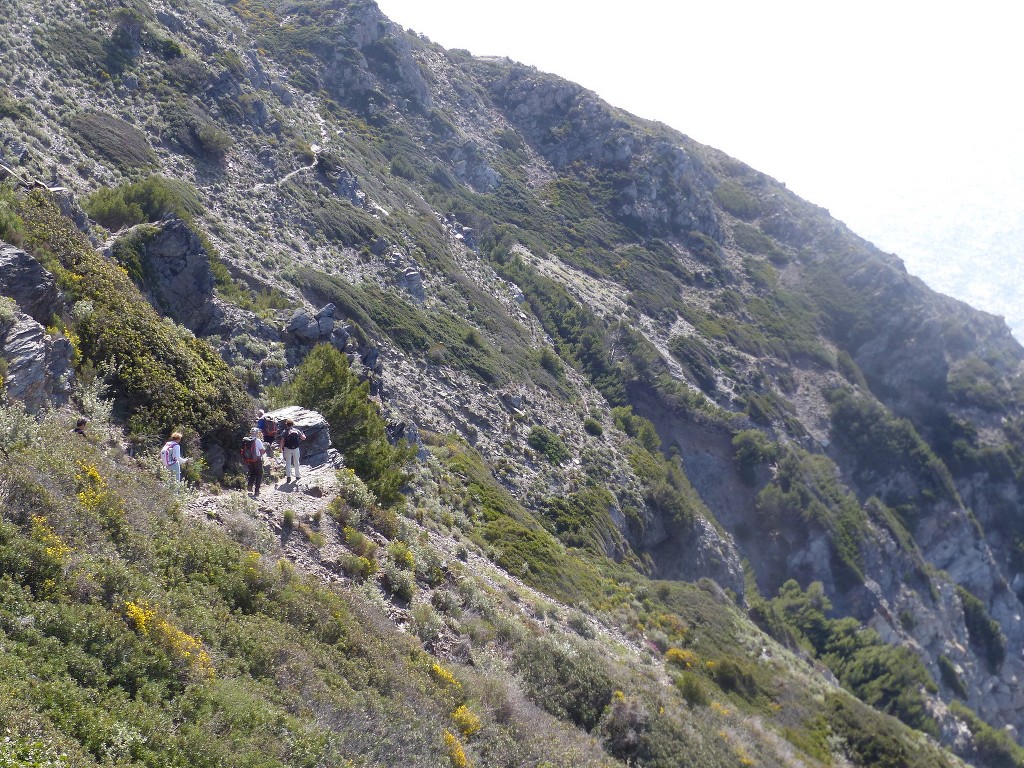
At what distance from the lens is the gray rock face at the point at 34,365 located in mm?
8727

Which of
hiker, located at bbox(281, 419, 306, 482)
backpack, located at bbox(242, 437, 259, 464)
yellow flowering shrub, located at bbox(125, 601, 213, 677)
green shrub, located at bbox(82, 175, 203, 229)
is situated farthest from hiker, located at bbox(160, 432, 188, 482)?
green shrub, located at bbox(82, 175, 203, 229)

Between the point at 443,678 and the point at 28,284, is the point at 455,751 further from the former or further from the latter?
the point at 28,284

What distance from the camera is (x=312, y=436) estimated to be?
46.3 feet

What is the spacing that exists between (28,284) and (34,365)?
208 cm

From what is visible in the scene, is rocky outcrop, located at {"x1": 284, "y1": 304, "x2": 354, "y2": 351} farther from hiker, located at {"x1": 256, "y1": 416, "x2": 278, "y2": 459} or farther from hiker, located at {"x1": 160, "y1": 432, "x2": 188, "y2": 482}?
hiker, located at {"x1": 160, "y1": 432, "x2": 188, "y2": 482}

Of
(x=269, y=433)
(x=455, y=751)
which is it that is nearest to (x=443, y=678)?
(x=455, y=751)

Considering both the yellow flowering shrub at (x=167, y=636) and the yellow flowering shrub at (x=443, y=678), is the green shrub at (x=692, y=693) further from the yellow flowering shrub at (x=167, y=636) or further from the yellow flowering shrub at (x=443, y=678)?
the yellow flowering shrub at (x=167, y=636)

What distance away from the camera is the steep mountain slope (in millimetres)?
19812

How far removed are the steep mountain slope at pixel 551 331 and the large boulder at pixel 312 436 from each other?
140 centimetres

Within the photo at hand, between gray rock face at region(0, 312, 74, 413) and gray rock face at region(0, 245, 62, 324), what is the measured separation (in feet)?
2.31

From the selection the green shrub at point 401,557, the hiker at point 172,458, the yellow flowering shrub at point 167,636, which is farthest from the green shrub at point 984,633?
the yellow flowering shrub at point 167,636

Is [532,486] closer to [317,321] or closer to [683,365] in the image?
[317,321]

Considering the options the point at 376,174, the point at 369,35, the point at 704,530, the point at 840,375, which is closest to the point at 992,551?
the point at 840,375

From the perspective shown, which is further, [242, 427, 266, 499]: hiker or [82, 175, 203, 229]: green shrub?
[82, 175, 203, 229]: green shrub
